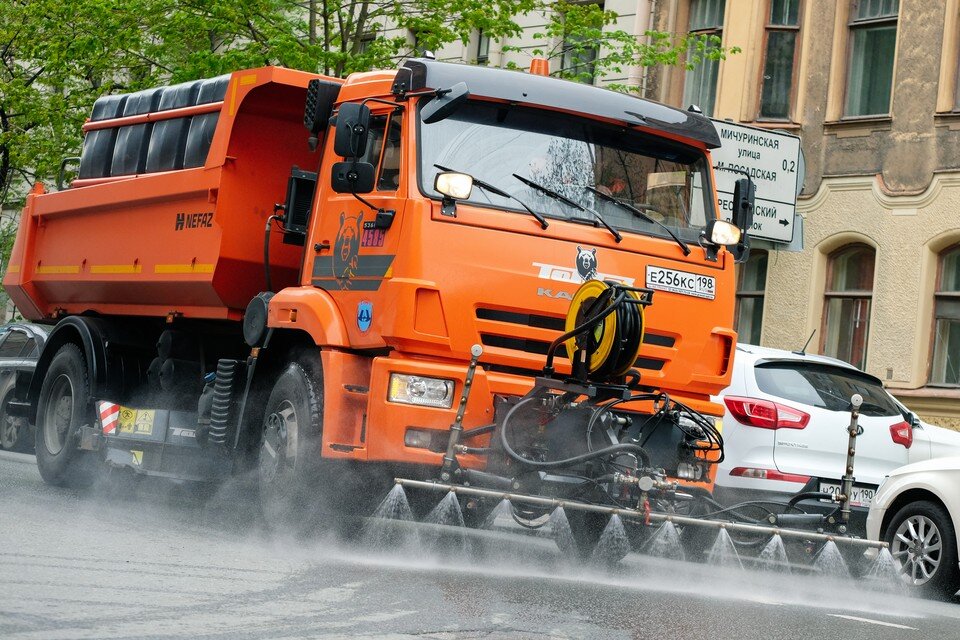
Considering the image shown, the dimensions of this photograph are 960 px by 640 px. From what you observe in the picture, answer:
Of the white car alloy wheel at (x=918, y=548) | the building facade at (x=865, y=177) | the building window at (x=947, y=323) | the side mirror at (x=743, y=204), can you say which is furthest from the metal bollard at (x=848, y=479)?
the building window at (x=947, y=323)

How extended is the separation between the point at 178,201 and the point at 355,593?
497cm

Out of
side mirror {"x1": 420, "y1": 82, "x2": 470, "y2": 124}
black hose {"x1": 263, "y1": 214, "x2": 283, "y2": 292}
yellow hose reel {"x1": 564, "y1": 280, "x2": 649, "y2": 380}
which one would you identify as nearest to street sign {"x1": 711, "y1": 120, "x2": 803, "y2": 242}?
black hose {"x1": 263, "y1": 214, "x2": 283, "y2": 292}

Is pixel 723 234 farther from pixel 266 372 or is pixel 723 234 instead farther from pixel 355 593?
pixel 355 593

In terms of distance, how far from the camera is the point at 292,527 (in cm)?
947

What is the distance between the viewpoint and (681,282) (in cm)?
959

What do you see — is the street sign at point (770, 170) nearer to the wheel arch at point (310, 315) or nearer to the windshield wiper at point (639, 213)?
the windshield wiper at point (639, 213)

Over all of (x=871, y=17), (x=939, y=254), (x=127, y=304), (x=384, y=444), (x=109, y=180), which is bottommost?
(x=384, y=444)

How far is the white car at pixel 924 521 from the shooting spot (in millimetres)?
10602

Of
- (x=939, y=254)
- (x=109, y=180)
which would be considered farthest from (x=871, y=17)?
(x=109, y=180)

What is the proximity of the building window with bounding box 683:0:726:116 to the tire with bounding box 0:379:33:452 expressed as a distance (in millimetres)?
11814

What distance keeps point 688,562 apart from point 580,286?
1759 mm

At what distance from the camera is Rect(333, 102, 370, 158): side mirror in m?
9.23

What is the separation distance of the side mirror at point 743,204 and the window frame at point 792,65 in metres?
13.4

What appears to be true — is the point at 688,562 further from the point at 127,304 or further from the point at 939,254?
the point at 939,254
